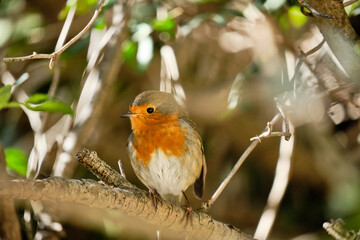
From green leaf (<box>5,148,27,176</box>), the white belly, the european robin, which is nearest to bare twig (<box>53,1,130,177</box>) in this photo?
green leaf (<box>5,148,27,176</box>)

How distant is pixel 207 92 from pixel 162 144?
1.77 metres

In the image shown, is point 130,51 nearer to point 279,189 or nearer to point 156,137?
point 156,137

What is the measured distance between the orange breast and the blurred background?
54 centimetres

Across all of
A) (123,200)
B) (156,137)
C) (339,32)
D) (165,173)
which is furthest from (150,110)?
(339,32)

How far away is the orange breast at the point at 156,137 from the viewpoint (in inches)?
116

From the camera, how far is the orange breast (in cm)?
294

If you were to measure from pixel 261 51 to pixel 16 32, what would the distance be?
2.08 meters

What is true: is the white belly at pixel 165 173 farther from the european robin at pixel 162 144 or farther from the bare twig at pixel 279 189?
the bare twig at pixel 279 189

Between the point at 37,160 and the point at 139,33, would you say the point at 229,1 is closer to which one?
the point at 139,33

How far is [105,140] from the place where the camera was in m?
4.71

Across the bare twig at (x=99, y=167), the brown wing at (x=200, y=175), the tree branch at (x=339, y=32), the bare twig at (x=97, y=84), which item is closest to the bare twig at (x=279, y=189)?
the brown wing at (x=200, y=175)

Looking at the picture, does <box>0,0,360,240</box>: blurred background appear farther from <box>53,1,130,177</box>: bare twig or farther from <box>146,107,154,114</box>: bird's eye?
<box>146,107,154,114</box>: bird's eye

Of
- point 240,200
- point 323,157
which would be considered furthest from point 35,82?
point 323,157

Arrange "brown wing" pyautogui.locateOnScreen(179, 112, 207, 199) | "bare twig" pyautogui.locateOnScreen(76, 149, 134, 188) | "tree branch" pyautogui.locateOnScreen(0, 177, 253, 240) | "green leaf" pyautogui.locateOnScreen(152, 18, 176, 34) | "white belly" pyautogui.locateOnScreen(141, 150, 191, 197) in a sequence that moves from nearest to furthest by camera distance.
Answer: "tree branch" pyautogui.locateOnScreen(0, 177, 253, 240) → "bare twig" pyautogui.locateOnScreen(76, 149, 134, 188) → "white belly" pyautogui.locateOnScreen(141, 150, 191, 197) → "brown wing" pyautogui.locateOnScreen(179, 112, 207, 199) → "green leaf" pyautogui.locateOnScreen(152, 18, 176, 34)
